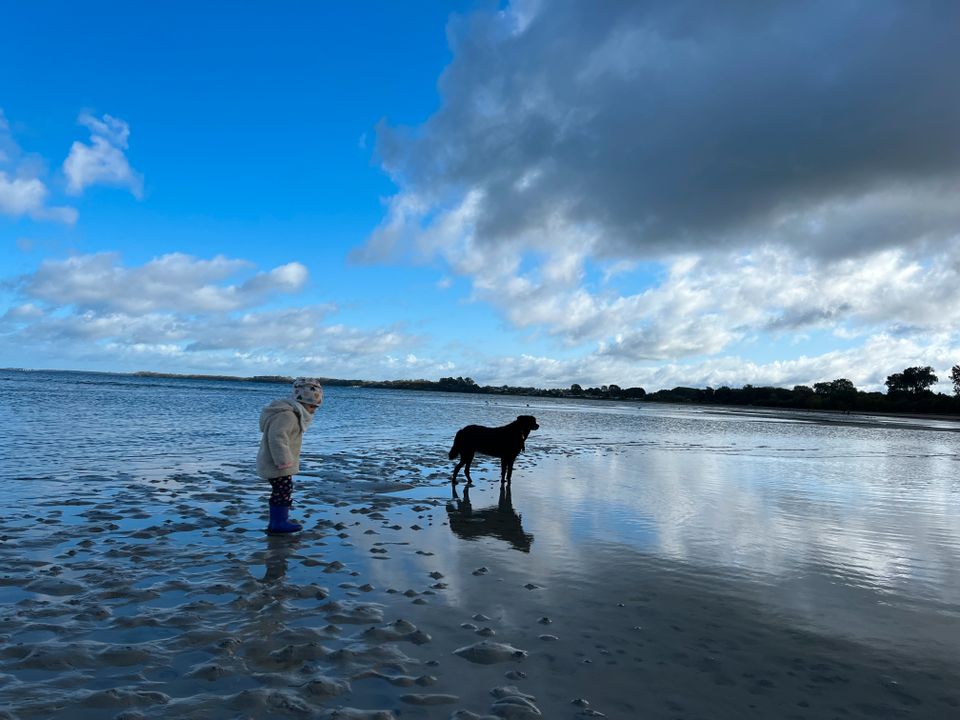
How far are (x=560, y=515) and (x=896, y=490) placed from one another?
10.1 meters

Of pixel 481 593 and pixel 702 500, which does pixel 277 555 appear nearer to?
pixel 481 593

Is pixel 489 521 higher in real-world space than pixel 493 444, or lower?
lower

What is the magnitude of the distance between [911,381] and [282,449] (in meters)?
140

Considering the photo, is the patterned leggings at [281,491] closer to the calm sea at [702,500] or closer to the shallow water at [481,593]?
the shallow water at [481,593]

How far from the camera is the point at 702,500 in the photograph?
1231 centimetres

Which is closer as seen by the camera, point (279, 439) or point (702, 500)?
point (279, 439)

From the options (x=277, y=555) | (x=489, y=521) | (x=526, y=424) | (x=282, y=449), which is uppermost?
(x=526, y=424)

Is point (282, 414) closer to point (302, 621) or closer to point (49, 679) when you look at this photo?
point (302, 621)

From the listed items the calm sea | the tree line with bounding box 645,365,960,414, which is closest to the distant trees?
the tree line with bounding box 645,365,960,414

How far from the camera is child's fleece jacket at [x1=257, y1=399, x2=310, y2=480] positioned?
8.59 meters

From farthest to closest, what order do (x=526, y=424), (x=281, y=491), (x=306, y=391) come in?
(x=526, y=424)
(x=306, y=391)
(x=281, y=491)

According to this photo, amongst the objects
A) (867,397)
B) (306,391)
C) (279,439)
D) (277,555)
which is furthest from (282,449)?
(867,397)

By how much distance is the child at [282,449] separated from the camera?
27.6 feet

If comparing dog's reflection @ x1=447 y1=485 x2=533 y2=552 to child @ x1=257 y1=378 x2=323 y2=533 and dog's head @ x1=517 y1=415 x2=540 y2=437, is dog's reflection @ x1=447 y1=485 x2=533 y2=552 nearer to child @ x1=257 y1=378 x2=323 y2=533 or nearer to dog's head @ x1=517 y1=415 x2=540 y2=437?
dog's head @ x1=517 y1=415 x2=540 y2=437
